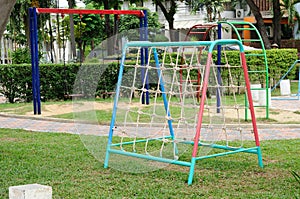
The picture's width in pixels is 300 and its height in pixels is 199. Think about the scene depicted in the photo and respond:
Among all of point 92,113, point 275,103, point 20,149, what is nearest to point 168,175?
point 92,113

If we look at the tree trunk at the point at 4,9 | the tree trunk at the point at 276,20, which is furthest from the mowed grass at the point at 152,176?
the tree trunk at the point at 276,20

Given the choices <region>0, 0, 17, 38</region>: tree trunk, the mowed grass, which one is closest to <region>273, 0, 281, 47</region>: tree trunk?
the mowed grass

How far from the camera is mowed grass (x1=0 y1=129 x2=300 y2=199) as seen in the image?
19.0 ft

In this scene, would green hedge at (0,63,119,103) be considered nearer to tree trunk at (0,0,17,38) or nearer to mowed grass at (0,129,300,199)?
mowed grass at (0,129,300,199)

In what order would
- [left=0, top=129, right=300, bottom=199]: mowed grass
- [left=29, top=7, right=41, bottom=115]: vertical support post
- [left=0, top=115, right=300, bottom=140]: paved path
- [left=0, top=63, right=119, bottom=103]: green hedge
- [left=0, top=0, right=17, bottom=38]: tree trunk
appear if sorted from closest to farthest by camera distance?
1. [left=0, top=129, right=300, bottom=199]: mowed grass
2. [left=0, top=0, right=17, bottom=38]: tree trunk
3. [left=0, top=115, right=300, bottom=140]: paved path
4. [left=29, top=7, right=41, bottom=115]: vertical support post
5. [left=0, top=63, right=119, bottom=103]: green hedge

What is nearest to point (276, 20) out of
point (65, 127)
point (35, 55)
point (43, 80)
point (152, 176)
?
point (43, 80)

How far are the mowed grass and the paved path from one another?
0.78 m

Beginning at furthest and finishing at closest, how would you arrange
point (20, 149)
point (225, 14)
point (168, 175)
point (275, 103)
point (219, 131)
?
1. point (225, 14)
2. point (275, 103)
3. point (20, 149)
4. point (219, 131)
5. point (168, 175)

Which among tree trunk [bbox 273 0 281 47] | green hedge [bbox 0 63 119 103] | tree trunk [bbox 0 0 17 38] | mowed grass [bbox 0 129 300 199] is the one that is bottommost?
mowed grass [bbox 0 129 300 199]

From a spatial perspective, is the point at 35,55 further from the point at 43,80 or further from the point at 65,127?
the point at 43,80

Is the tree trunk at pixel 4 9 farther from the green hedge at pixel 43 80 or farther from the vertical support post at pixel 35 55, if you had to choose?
the green hedge at pixel 43 80

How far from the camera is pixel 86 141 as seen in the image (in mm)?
7488

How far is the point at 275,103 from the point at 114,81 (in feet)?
14.3

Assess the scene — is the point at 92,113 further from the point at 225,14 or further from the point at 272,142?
the point at 225,14
